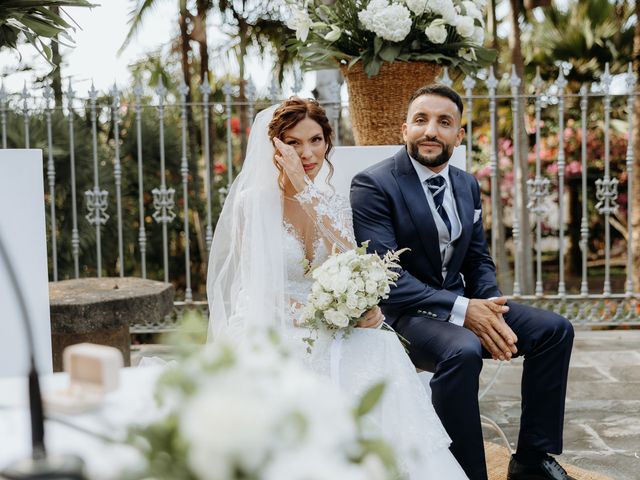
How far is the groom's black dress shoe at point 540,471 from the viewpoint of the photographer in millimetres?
2961

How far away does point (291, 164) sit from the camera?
3129 millimetres

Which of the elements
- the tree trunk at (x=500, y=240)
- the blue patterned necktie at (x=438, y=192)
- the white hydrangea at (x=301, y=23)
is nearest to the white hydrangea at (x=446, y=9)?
the white hydrangea at (x=301, y=23)

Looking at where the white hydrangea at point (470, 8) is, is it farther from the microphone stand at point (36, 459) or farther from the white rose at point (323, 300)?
the microphone stand at point (36, 459)

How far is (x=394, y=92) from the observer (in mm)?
3973

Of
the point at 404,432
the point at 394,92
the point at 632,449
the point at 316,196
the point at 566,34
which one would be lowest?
the point at 632,449

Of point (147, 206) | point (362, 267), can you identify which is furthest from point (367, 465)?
point (147, 206)

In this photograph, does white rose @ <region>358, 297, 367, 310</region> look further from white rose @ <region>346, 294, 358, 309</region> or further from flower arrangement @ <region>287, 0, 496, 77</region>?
flower arrangement @ <region>287, 0, 496, 77</region>

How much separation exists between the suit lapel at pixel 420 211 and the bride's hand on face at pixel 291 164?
42 centimetres

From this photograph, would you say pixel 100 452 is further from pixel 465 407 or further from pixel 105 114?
pixel 105 114

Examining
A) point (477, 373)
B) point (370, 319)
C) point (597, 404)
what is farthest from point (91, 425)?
point (597, 404)

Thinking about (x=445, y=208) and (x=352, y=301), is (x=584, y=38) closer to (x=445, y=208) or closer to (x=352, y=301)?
(x=445, y=208)

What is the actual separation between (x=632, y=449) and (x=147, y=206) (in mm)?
6106

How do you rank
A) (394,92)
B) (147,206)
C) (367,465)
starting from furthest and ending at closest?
(147,206) → (394,92) → (367,465)

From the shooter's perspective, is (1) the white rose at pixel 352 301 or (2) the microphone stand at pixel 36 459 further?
(1) the white rose at pixel 352 301
